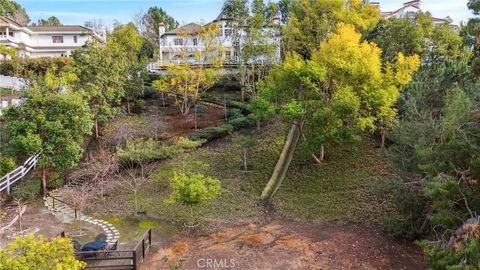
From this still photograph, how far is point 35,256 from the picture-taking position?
7.39 metres

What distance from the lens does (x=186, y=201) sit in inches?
568

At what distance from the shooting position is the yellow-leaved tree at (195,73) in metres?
27.8

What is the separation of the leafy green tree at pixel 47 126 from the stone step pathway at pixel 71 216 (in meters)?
0.90

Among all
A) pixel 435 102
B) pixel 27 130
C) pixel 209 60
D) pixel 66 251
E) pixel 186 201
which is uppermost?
pixel 209 60

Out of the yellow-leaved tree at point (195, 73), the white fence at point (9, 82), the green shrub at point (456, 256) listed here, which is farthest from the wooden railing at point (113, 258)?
the white fence at point (9, 82)

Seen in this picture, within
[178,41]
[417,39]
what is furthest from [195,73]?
[417,39]

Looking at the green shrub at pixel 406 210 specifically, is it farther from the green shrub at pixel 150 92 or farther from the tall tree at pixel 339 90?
the green shrub at pixel 150 92

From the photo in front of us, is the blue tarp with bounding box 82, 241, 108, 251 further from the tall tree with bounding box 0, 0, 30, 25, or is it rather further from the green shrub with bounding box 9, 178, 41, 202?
the tall tree with bounding box 0, 0, 30, 25

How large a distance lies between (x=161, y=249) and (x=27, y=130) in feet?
28.5

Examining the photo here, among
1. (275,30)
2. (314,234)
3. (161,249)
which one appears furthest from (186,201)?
(275,30)

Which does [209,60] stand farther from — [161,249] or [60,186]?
[161,249]

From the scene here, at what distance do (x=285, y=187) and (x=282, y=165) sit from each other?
2.10 metres

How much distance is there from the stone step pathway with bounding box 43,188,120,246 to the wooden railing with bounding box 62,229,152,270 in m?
1.36
